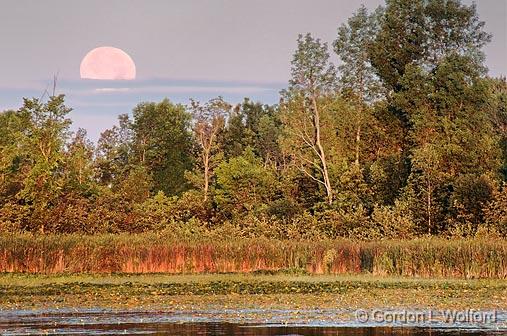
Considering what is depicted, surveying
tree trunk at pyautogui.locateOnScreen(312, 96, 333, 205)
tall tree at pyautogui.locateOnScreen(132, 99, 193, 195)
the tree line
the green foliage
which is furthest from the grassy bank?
tall tree at pyautogui.locateOnScreen(132, 99, 193, 195)

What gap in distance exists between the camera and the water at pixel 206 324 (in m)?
21.6

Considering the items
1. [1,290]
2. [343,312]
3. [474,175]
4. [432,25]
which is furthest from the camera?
[432,25]

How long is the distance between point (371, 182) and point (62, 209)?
76.1ft

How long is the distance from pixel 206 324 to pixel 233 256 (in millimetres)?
22207

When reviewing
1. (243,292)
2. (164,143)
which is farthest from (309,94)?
(243,292)

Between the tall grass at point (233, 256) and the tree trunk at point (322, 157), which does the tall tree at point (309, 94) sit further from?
the tall grass at point (233, 256)

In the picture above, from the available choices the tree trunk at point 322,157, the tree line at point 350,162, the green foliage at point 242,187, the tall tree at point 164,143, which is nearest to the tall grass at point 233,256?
the tree line at point 350,162

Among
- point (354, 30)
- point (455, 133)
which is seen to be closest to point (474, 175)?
point (455, 133)

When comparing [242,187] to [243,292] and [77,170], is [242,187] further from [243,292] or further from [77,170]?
[243,292]

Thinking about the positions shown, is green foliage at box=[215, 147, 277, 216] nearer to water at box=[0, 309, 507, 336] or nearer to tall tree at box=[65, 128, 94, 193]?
tall tree at box=[65, 128, 94, 193]

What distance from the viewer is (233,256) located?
4556 cm

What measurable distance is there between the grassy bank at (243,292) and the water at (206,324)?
1924mm

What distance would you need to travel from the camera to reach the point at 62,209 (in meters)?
71.1

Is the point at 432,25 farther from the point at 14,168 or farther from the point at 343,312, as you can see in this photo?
the point at 343,312
